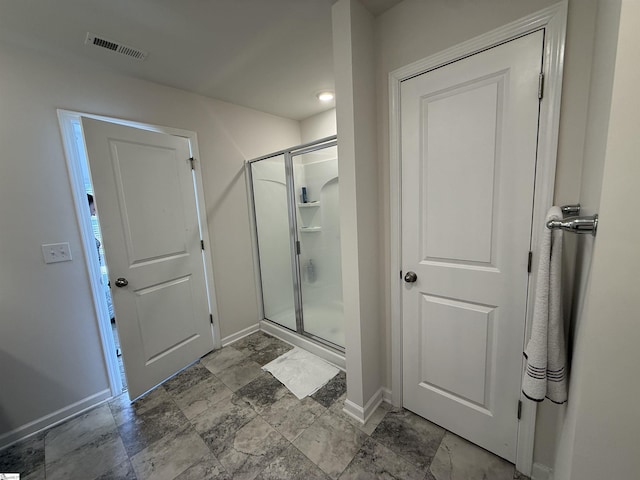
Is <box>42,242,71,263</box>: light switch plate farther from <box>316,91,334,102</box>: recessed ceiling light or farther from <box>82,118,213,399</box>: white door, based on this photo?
<box>316,91,334,102</box>: recessed ceiling light

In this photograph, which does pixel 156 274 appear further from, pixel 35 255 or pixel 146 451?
pixel 146 451

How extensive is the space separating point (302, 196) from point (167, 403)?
199cm

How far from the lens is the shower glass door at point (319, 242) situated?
235 cm

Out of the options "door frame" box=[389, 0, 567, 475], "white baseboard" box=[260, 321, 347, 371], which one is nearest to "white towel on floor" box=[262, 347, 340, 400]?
"white baseboard" box=[260, 321, 347, 371]

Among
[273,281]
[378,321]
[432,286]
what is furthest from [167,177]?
[432,286]

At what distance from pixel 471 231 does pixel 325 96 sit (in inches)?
75.1

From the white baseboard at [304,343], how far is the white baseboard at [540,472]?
1111mm

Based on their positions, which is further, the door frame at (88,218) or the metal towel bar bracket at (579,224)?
the door frame at (88,218)

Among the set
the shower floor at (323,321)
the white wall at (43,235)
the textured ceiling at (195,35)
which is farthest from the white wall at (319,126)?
the shower floor at (323,321)

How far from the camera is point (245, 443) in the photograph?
146 cm

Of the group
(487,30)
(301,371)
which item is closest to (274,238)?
(301,371)

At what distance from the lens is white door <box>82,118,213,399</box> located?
68.0 inches

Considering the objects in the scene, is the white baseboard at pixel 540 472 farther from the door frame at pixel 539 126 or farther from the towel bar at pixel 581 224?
the towel bar at pixel 581 224

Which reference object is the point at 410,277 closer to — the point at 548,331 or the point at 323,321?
the point at 548,331
